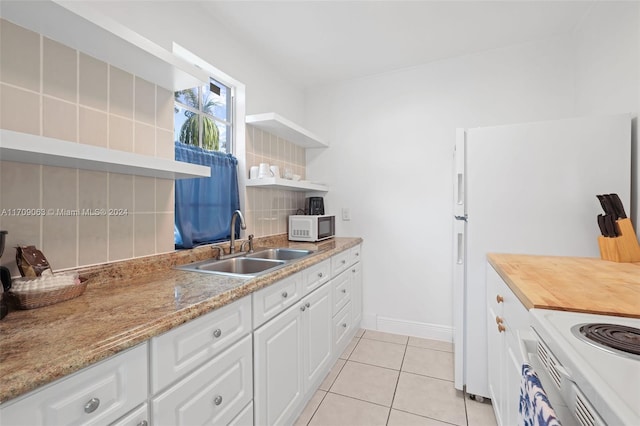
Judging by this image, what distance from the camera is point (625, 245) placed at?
4.60ft

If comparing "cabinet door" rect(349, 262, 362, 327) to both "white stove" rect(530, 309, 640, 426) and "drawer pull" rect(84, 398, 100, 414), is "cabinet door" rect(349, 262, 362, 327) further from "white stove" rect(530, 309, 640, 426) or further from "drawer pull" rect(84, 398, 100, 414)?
"drawer pull" rect(84, 398, 100, 414)

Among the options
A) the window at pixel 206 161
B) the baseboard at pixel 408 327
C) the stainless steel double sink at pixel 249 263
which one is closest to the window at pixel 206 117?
the window at pixel 206 161

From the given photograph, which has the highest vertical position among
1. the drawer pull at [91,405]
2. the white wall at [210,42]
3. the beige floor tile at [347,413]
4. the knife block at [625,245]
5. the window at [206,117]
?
the white wall at [210,42]

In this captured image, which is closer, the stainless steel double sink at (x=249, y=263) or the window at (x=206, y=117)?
the stainless steel double sink at (x=249, y=263)

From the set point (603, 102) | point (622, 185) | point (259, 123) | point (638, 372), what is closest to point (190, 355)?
point (638, 372)

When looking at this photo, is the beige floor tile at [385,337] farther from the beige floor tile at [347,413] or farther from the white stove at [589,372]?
the white stove at [589,372]

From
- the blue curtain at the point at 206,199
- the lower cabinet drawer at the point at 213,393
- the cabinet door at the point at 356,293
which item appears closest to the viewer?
the lower cabinet drawer at the point at 213,393

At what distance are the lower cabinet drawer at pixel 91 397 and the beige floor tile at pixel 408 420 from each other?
4.61 feet

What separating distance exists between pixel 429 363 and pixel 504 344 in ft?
3.65

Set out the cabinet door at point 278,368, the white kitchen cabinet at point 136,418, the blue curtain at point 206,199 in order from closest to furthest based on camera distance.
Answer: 1. the white kitchen cabinet at point 136,418
2. the cabinet door at point 278,368
3. the blue curtain at point 206,199

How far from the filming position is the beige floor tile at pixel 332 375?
194 cm

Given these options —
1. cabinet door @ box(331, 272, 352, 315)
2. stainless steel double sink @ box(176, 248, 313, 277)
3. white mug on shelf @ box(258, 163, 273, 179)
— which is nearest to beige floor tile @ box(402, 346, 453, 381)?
cabinet door @ box(331, 272, 352, 315)

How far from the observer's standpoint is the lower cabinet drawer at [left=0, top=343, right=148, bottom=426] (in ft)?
1.89

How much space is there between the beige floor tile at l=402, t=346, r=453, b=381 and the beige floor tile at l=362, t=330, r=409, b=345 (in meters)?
0.15
